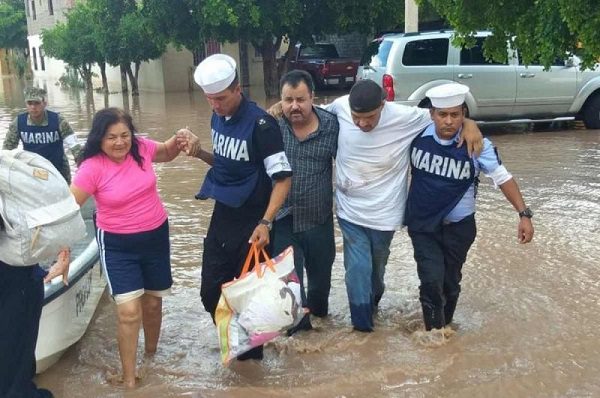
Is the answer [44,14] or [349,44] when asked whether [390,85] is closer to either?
[349,44]

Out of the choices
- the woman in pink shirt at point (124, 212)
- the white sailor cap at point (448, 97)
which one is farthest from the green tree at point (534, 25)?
the woman in pink shirt at point (124, 212)

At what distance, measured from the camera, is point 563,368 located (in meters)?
4.00

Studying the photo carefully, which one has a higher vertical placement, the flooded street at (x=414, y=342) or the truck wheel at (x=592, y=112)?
the truck wheel at (x=592, y=112)

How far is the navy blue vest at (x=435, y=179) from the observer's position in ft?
13.2

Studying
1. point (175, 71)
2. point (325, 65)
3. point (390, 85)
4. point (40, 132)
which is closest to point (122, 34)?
point (175, 71)

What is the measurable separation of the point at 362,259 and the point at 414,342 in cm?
62

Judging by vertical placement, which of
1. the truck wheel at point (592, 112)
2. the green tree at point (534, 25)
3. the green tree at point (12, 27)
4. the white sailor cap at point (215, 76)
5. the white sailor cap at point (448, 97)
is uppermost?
the green tree at point (12, 27)

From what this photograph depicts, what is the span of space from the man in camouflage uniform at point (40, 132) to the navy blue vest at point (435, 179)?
3.36 metres

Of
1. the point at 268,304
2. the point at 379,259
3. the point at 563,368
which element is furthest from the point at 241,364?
the point at 563,368

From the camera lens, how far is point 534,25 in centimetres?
612

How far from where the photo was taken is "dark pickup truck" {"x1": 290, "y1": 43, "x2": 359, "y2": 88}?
902 inches

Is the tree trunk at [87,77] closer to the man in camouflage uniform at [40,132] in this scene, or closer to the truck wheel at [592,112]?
the truck wheel at [592,112]

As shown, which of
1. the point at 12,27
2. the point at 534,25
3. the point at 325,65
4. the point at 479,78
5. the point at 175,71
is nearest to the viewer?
the point at 534,25

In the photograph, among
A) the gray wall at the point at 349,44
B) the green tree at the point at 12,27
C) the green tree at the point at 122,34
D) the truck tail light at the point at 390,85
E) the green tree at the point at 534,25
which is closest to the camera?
the green tree at the point at 534,25
